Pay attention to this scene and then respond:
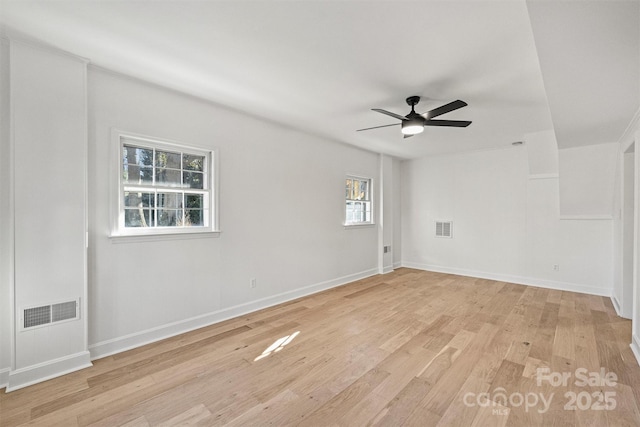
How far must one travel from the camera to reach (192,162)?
3416 mm

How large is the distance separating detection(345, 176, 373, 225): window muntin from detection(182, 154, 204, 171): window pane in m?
2.86

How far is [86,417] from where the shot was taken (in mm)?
1920

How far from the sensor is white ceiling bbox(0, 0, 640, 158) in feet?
5.79

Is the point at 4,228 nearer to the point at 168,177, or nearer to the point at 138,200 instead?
the point at 138,200

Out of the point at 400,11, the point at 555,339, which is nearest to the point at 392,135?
the point at 400,11

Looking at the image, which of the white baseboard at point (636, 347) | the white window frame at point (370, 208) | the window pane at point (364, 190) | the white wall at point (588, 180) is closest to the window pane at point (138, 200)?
the white window frame at point (370, 208)

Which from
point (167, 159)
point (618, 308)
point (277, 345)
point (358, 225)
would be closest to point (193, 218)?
point (167, 159)

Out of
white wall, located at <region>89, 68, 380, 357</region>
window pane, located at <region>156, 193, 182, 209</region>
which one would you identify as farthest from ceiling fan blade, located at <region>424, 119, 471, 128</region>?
window pane, located at <region>156, 193, 182, 209</region>

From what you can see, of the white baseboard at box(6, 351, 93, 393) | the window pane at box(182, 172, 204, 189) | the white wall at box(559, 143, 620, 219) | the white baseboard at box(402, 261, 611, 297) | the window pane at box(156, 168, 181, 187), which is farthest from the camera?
the white baseboard at box(402, 261, 611, 297)

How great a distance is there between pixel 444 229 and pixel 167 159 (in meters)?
5.67

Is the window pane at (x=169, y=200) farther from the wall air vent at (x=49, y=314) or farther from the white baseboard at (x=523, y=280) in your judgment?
the white baseboard at (x=523, y=280)

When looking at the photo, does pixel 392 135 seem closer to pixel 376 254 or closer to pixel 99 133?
pixel 376 254

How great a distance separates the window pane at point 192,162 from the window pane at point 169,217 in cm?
52

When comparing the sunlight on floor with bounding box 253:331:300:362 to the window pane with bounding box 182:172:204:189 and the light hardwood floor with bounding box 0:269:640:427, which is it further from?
the window pane with bounding box 182:172:204:189
